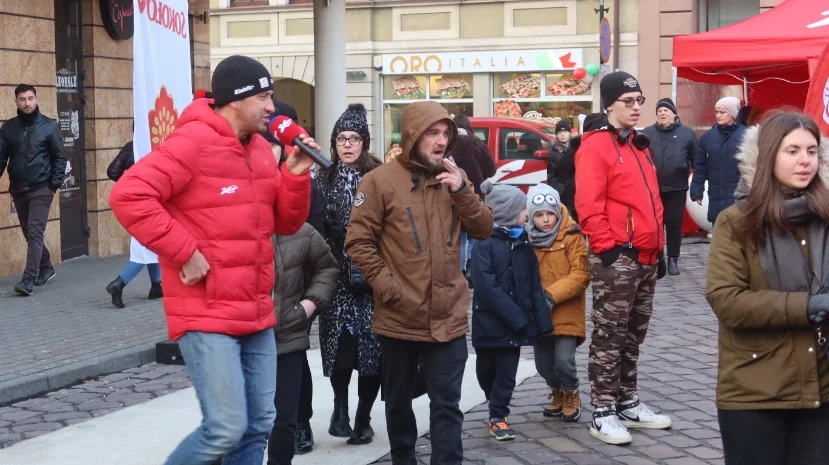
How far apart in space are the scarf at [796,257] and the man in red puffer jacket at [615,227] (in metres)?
2.20

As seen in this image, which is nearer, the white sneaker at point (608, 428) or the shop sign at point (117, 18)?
the white sneaker at point (608, 428)

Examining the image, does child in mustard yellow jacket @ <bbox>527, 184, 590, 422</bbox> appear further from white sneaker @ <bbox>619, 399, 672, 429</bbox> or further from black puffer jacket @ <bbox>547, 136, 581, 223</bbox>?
black puffer jacket @ <bbox>547, 136, 581, 223</bbox>

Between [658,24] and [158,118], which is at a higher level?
[658,24]

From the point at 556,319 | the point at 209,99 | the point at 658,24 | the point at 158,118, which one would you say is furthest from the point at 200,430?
the point at 658,24

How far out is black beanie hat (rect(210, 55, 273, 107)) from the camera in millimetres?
4281

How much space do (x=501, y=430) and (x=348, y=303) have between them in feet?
3.46

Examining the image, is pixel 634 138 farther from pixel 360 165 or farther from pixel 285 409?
pixel 285 409

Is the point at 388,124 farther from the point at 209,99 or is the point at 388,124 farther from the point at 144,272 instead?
the point at 209,99

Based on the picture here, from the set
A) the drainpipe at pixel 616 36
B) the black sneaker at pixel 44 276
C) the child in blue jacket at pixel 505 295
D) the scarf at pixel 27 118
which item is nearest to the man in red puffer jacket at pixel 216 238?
the child in blue jacket at pixel 505 295

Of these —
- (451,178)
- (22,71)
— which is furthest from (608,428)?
(22,71)

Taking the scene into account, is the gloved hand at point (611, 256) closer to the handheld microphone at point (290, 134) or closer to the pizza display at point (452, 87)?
the handheld microphone at point (290, 134)

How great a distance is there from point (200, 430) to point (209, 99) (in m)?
1.20

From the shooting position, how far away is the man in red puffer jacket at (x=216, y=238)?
4.11 meters

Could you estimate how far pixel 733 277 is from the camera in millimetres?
3914
